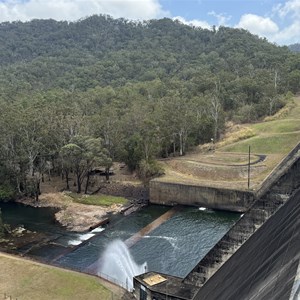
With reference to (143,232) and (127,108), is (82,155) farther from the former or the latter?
(127,108)

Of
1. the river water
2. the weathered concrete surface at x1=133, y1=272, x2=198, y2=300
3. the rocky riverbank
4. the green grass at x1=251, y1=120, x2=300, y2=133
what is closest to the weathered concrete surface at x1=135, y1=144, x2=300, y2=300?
the weathered concrete surface at x1=133, y1=272, x2=198, y2=300

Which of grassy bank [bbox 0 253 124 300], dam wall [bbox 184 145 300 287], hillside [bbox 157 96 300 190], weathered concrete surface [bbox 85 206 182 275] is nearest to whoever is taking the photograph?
dam wall [bbox 184 145 300 287]

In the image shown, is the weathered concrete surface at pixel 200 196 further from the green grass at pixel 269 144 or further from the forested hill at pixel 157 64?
the forested hill at pixel 157 64

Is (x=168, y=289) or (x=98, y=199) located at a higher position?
(x=168, y=289)

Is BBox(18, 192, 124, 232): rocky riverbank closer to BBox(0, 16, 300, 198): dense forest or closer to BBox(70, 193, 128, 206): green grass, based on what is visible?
BBox(70, 193, 128, 206): green grass

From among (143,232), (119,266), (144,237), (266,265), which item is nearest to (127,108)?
(143,232)

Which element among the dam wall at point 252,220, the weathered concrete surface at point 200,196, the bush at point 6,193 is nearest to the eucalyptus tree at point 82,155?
the bush at point 6,193

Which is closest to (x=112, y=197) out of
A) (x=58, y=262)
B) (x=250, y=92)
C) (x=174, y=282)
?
(x=58, y=262)
